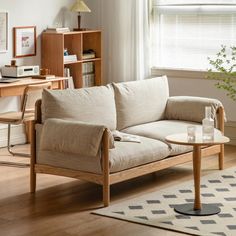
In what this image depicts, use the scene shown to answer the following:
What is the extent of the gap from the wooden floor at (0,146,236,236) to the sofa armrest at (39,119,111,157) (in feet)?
1.35

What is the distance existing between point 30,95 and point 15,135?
1.09 meters

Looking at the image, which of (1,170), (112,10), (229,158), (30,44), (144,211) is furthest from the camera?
(112,10)

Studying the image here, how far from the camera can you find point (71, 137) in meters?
5.09

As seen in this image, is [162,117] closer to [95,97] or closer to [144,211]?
[95,97]

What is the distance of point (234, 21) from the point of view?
7.57 meters

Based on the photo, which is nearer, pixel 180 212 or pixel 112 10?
pixel 180 212

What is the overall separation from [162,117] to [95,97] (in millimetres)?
1083

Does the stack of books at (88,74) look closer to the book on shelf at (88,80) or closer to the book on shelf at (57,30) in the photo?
the book on shelf at (88,80)

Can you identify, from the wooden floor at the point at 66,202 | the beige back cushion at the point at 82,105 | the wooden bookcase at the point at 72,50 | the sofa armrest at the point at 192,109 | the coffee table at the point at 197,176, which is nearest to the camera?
the wooden floor at the point at 66,202

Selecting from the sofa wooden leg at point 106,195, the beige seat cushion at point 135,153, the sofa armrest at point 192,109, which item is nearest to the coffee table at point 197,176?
the beige seat cushion at point 135,153

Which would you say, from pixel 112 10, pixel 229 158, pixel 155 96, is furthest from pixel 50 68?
pixel 229 158

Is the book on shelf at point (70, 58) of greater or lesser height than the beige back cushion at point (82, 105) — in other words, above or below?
above

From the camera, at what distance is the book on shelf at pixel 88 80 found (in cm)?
809

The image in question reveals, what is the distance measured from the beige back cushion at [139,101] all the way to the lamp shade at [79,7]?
63.9 inches
